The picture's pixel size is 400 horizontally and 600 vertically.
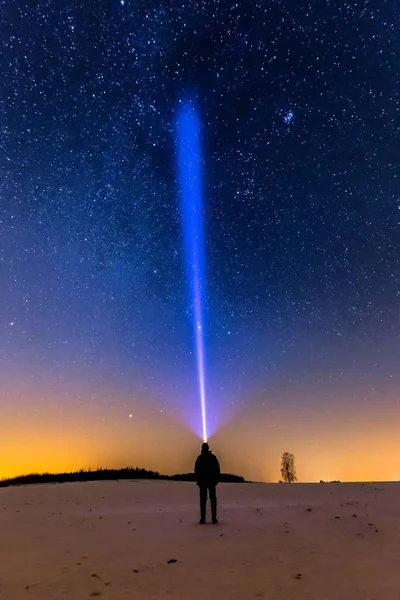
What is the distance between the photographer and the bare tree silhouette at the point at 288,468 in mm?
65938

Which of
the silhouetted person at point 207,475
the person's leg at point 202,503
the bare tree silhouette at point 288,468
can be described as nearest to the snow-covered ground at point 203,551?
the person's leg at point 202,503

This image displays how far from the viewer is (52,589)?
678 cm

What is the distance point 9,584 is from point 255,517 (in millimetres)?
8345

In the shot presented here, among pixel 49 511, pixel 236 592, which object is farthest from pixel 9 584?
pixel 49 511

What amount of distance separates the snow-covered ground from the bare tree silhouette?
51553 mm

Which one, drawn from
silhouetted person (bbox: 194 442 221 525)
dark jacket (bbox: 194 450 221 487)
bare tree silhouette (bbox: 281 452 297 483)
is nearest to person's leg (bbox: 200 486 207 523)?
silhouetted person (bbox: 194 442 221 525)

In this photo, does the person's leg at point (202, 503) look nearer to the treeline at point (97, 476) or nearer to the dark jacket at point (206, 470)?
the dark jacket at point (206, 470)

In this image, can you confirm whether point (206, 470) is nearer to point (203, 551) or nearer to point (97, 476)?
point (203, 551)

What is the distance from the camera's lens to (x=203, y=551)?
9.06 m

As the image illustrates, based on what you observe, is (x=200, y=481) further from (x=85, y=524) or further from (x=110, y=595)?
(x=110, y=595)

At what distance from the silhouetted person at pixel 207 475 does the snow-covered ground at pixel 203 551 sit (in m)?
0.50

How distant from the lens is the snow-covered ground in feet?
22.1

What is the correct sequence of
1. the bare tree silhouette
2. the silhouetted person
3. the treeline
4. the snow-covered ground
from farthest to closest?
the bare tree silhouette
the treeline
the silhouetted person
the snow-covered ground

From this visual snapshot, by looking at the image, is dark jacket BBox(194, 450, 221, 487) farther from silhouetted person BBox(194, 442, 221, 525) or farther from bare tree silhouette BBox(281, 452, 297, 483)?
bare tree silhouette BBox(281, 452, 297, 483)
